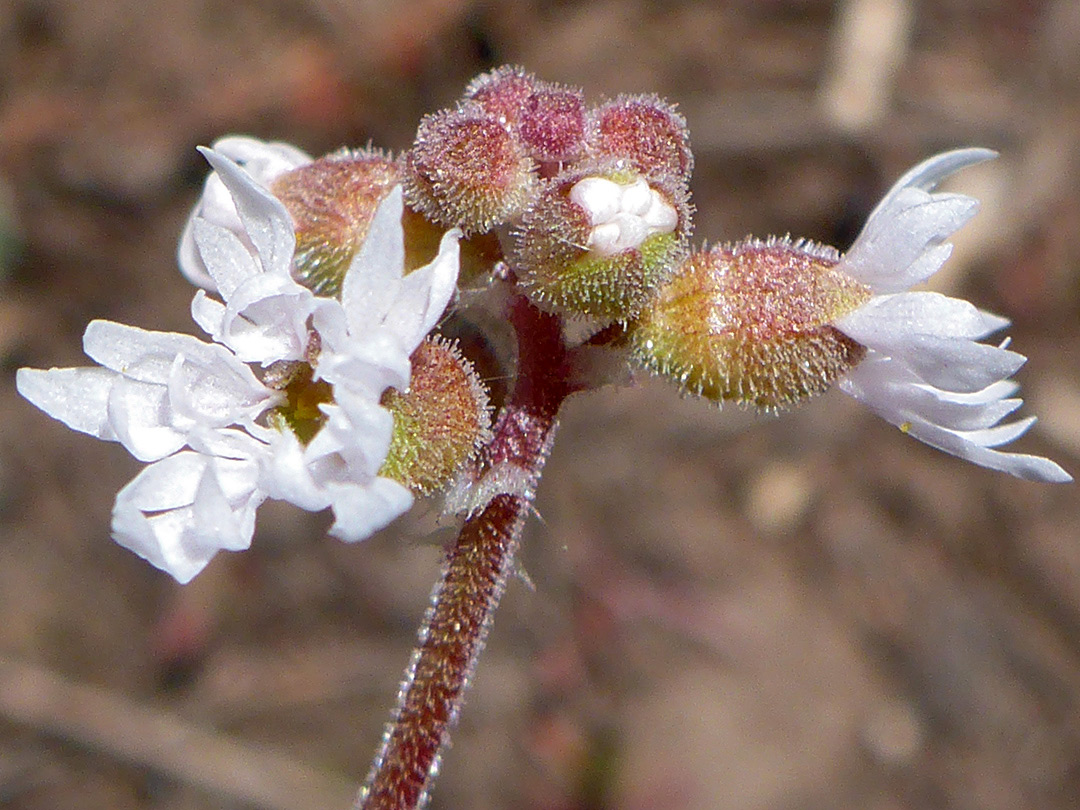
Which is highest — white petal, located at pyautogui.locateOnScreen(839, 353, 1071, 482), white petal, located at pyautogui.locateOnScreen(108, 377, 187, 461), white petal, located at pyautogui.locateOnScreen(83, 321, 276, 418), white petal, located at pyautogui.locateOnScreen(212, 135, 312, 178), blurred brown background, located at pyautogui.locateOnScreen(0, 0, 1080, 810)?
blurred brown background, located at pyautogui.locateOnScreen(0, 0, 1080, 810)

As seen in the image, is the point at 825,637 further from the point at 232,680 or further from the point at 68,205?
the point at 68,205

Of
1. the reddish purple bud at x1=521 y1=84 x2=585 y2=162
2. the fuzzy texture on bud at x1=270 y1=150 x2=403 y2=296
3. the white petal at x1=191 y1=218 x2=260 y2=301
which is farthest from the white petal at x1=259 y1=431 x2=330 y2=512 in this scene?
the reddish purple bud at x1=521 y1=84 x2=585 y2=162

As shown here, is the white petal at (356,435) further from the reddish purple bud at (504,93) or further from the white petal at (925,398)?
the white petal at (925,398)

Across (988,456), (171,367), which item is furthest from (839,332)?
(171,367)

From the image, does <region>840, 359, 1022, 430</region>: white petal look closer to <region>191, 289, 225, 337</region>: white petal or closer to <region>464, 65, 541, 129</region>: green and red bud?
<region>464, 65, 541, 129</region>: green and red bud

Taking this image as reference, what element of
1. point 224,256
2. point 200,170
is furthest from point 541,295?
point 200,170

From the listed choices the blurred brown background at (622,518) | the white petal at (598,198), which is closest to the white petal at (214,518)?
the white petal at (598,198)
